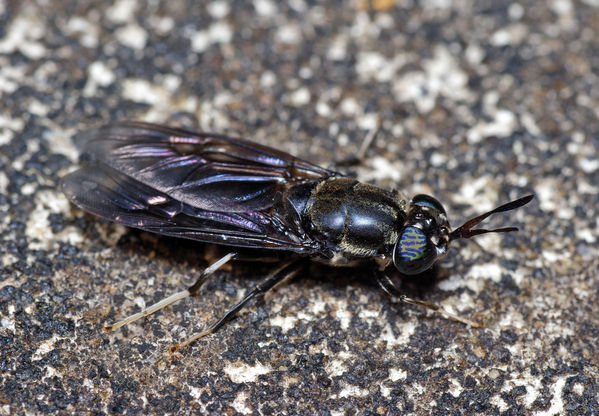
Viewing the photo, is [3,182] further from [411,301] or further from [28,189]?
[411,301]

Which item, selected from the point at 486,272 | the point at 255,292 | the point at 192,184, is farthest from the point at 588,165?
the point at 192,184

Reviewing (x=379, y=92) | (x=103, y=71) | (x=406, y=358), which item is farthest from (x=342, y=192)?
(x=103, y=71)

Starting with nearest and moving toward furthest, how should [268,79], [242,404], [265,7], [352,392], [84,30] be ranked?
[242,404]
[352,392]
[268,79]
[84,30]
[265,7]

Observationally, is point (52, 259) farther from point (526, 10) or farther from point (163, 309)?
point (526, 10)

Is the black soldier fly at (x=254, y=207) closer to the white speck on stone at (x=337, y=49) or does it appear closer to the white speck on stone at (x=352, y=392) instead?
the white speck on stone at (x=352, y=392)

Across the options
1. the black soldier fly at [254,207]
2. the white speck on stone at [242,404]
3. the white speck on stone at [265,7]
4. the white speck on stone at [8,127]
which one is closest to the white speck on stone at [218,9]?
the white speck on stone at [265,7]

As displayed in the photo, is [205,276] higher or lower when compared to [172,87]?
lower
